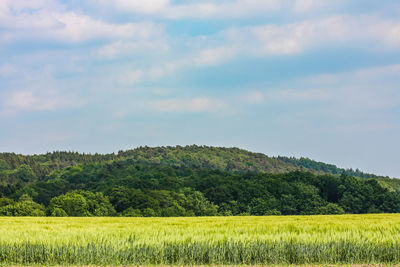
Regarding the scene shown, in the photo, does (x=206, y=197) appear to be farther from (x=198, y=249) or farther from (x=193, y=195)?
(x=198, y=249)

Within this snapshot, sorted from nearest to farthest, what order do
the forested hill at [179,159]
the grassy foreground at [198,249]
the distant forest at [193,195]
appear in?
1. the grassy foreground at [198,249]
2. the distant forest at [193,195]
3. the forested hill at [179,159]

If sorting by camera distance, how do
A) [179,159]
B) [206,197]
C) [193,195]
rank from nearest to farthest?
[193,195] → [206,197] → [179,159]

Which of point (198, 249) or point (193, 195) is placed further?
point (193, 195)

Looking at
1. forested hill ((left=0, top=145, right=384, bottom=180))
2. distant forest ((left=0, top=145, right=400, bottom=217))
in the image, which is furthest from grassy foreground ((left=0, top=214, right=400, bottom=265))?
forested hill ((left=0, top=145, right=384, bottom=180))

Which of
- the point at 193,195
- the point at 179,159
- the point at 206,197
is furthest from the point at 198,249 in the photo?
the point at 179,159

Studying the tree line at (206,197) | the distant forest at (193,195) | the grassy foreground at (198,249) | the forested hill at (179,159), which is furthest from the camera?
the forested hill at (179,159)

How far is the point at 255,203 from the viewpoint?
7719cm

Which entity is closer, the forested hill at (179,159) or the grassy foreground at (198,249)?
the grassy foreground at (198,249)

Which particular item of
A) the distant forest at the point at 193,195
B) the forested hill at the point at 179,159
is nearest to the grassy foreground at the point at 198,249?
the distant forest at the point at 193,195

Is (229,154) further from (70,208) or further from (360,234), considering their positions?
(360,234)

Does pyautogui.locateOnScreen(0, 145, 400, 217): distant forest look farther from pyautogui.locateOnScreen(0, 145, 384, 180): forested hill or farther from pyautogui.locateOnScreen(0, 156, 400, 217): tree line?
pyautogui.locateOnScreen(0, 145, 384, 180): forested hill

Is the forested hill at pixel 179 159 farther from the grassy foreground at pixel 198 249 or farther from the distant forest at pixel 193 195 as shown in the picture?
the grassy foreground at pixel 198 249

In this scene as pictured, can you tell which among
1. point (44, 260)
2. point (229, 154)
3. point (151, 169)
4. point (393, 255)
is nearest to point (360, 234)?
point (393, 255)

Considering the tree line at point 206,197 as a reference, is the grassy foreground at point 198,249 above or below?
below
